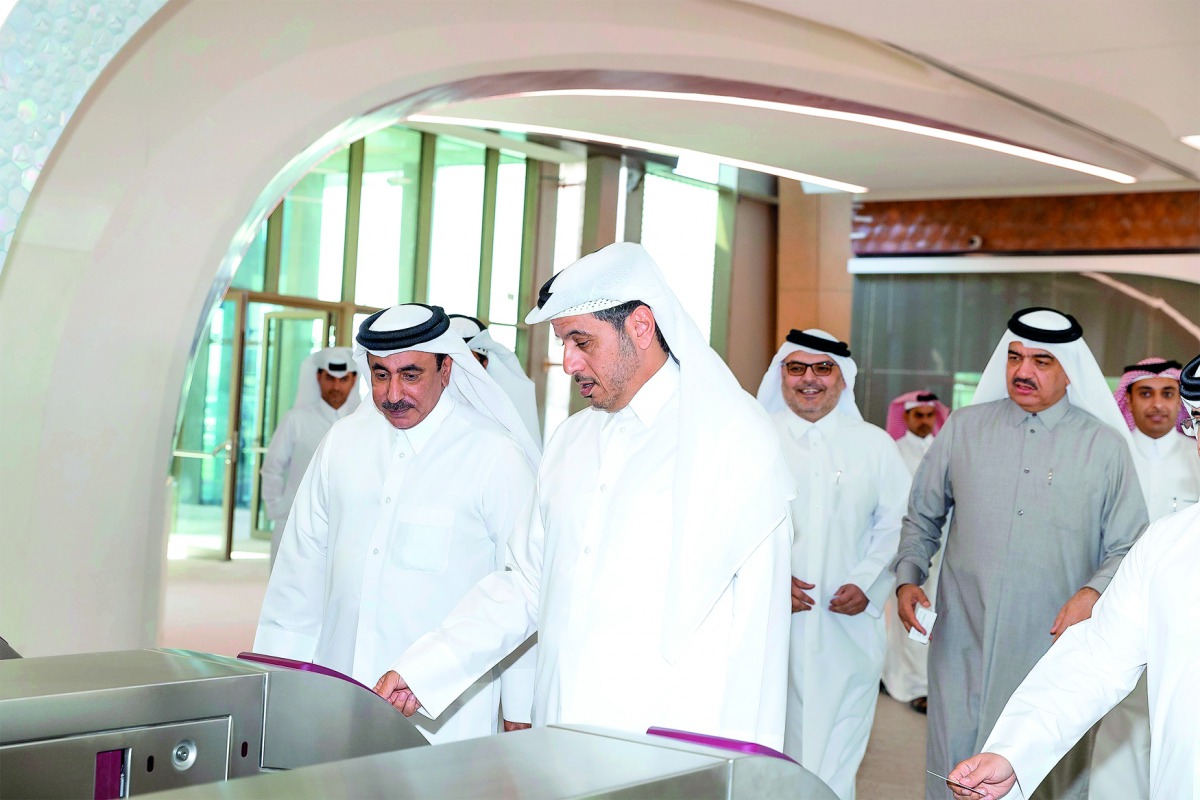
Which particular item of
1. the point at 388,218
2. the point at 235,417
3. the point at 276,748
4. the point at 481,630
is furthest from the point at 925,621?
the point at 388,218

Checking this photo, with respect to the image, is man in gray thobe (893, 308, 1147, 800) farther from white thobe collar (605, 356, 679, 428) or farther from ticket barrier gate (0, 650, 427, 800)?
ticket barrier gate (0, 650, 427, 800)

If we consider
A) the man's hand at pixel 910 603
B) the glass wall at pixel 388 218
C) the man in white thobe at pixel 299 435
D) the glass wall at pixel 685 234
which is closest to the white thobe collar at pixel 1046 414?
the man's hand at pixel 910 603

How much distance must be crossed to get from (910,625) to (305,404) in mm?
3884

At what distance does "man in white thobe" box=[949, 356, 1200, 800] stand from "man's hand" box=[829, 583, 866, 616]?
2373 mm

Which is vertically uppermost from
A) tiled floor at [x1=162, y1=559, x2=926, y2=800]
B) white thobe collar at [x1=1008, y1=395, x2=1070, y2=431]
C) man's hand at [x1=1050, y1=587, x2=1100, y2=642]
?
white thobe collar at [x1=1008, y1=395, x2=1070, y2=431]

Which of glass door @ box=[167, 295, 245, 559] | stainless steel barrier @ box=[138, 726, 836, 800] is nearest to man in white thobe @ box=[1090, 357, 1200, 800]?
stainless steel barrier @ box=[138, 726, 836, 800]

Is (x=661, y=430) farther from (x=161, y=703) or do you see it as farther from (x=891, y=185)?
(x=891, y=185)

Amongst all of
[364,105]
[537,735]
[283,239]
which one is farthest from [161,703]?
[283,239]

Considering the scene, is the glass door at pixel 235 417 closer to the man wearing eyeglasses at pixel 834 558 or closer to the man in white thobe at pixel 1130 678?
the man wearing eyeglasses at pixel 834 558

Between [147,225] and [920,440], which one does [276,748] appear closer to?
[147,225]

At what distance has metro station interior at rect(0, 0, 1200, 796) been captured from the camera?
424 cm

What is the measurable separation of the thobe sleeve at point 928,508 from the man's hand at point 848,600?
429 mm

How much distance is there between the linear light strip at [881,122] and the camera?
281 inches

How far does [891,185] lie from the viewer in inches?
459
